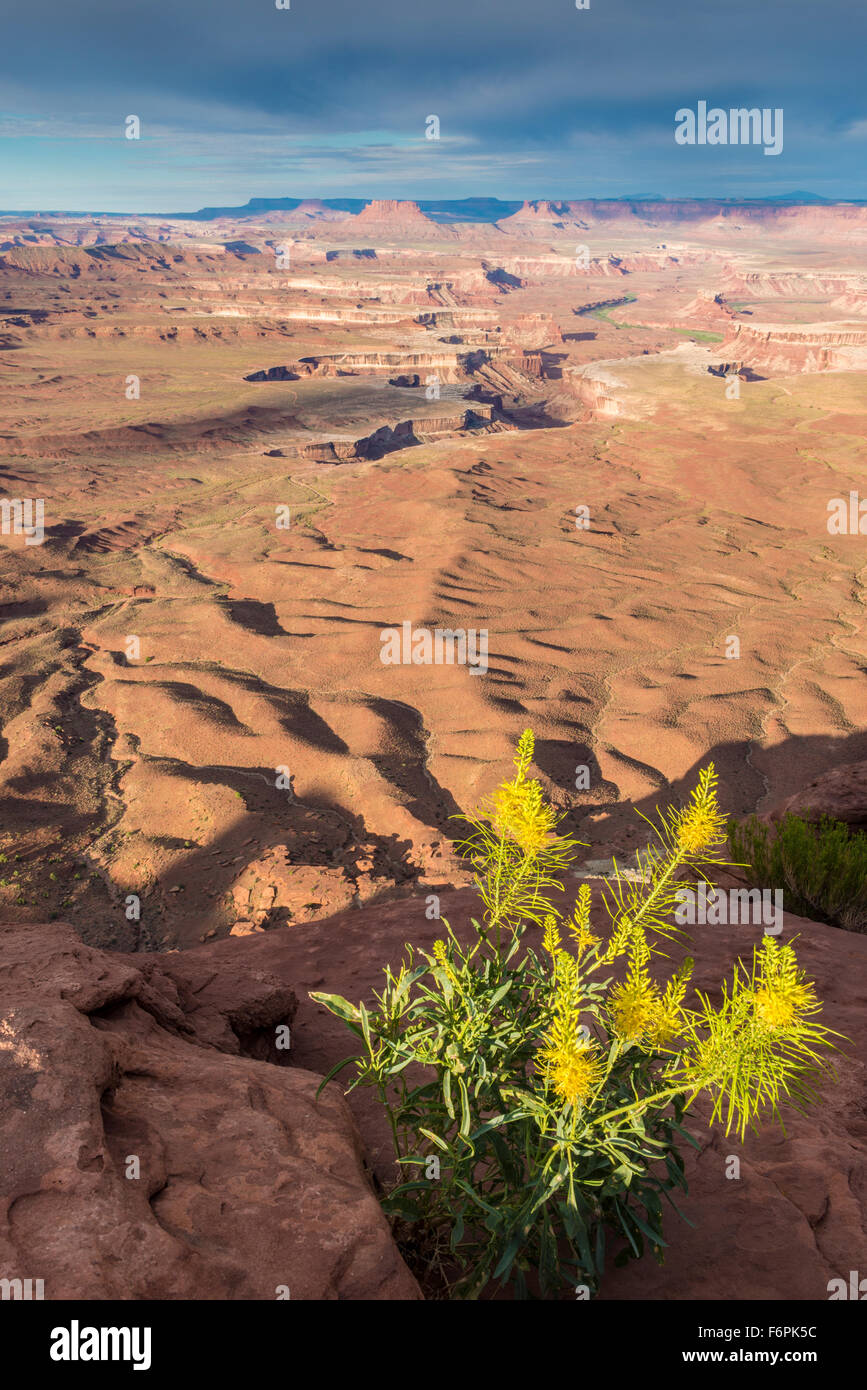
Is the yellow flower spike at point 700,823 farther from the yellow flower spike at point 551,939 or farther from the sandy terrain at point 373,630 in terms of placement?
the sandy terrain at point 373,630

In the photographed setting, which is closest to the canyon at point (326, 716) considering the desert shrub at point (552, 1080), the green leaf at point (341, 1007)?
the desert shrub at point (552, 1080)

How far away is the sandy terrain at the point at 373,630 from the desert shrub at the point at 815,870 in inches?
168

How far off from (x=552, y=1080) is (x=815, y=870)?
6.43 metres

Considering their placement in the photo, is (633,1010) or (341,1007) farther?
(341,1007)

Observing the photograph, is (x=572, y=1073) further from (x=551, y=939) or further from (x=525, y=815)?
(x=525, y=815)

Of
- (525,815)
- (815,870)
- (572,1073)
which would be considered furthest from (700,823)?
(815,870)

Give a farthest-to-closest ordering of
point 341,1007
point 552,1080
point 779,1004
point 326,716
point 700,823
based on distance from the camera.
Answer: point 326,716, point 341,1007, point 700,823, point 552,1080, point 779,1004

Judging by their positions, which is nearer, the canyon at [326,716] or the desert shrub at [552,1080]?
the desert shrub at [552,1080]

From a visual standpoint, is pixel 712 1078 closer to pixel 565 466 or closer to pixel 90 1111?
pixel 90 1111

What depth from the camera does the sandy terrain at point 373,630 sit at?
46.4ft

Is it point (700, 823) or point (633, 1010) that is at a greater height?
point (700, 823)

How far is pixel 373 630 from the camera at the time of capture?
23250 millimetres

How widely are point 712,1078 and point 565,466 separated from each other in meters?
41.9
